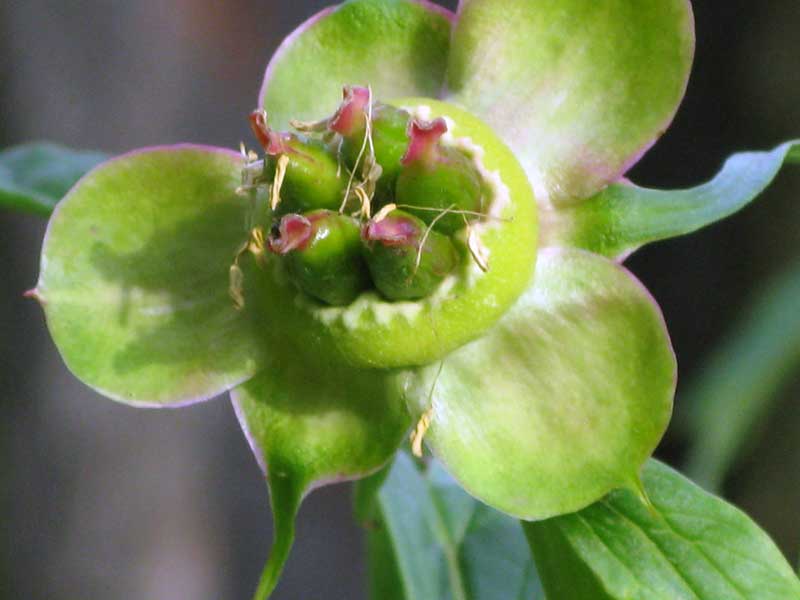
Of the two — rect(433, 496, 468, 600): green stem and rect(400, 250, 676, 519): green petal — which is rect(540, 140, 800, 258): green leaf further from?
rect(433, 496, 468, 600): green stem

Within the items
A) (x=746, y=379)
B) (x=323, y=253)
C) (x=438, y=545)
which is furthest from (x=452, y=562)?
(x=746, y=379)

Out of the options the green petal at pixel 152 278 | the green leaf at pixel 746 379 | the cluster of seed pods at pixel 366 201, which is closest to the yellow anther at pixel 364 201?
the cluster of seed pods at pixel 366 201

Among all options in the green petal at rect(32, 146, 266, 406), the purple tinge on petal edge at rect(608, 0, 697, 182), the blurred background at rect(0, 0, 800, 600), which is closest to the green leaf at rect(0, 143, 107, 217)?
the green petal at rect(32, 146, 266, 406)

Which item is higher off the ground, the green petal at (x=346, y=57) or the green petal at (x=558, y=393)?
the green petal at (x=346, y=57)

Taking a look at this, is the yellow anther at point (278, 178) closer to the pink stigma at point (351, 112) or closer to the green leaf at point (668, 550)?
the pink stigma at point (351, 112)

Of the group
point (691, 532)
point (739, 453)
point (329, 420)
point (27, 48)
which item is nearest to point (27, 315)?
point (27, 48)

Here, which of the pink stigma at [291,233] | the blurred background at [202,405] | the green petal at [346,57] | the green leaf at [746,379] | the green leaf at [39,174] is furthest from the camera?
the blurred background at [202,405]

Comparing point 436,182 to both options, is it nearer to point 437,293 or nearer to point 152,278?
point 437,293
